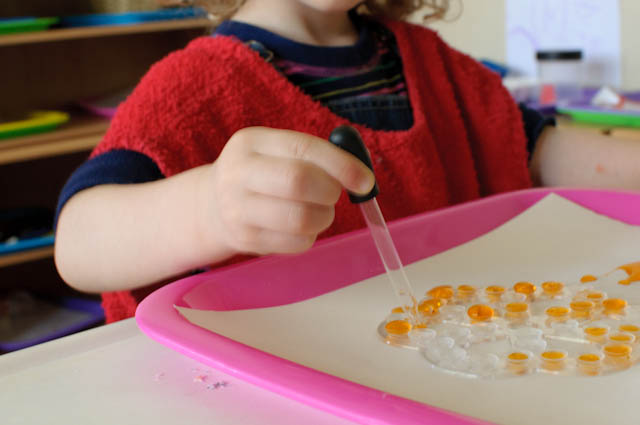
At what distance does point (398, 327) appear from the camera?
1.33ft

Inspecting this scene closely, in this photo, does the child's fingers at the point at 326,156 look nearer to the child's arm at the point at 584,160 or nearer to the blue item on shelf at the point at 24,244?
the child's arm at the point at 584,160

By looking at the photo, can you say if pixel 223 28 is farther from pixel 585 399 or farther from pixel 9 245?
pixel 9 245

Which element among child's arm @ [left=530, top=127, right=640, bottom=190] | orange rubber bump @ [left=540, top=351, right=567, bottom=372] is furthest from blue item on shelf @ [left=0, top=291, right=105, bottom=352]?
orange rubber bump @ [left=540, top=351, right=567, bottom=372]

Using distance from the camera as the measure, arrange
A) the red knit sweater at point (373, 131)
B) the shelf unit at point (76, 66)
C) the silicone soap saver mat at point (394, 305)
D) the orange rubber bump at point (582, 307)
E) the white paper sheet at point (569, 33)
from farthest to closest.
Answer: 1. the shelf unit at point (76, 66)
2. the white paper sheet at point (569, 33)
3. the red knit sweater at point (373, 131)
4. the orange rubber bump at point (582, 307)
5. the silicone soap saver mat at point (394, 305)

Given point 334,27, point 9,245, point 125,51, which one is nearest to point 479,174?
point 334,27

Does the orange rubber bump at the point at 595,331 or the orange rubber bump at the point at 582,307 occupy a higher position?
the orange rubber bump at the point at 595,331

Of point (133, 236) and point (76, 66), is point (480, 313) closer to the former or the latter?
point (133, 236)

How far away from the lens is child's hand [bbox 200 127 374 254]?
14.6 inches

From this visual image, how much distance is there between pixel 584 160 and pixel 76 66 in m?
1.33

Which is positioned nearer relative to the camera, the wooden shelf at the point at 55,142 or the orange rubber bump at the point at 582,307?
the orange rubber bump at the point at 582,307

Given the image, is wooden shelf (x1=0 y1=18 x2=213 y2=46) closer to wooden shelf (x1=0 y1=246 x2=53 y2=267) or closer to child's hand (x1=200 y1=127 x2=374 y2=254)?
wooden shelf (x1=0 y1=246 x2=53 y2=267)

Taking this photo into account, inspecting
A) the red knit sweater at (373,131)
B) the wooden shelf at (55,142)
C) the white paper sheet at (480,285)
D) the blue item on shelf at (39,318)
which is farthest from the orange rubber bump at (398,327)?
the wooden shelf at (55,142)

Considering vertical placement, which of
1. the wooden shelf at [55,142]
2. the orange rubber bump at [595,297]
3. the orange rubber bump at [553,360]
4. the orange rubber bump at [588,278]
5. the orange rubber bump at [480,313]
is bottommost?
the wooden shelf at [55,142]

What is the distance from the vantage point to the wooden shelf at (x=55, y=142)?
1362mm
